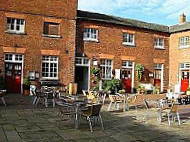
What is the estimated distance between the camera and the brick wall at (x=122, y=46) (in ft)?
63.4

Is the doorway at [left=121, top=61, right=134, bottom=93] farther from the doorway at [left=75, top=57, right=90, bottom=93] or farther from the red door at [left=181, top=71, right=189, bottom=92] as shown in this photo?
the red door at [left=181, top=71, right=189, bottom=92]

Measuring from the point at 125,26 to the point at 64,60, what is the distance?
6351 millimetres

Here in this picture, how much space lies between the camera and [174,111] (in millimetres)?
8984

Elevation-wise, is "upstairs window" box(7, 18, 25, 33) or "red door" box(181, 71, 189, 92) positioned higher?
"upstairs window" box(7, 18, 25, 33)

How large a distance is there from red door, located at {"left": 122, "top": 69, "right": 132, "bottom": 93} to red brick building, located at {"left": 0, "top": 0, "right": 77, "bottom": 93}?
4858 mm

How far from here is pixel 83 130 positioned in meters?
7.38

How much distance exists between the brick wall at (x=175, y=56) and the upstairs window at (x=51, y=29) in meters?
11.4

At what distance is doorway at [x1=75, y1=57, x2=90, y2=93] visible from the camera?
62.8ft

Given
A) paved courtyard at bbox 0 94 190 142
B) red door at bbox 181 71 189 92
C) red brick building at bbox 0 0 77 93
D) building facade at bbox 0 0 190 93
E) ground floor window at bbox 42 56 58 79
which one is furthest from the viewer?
red door at bbox 181 71 189 92

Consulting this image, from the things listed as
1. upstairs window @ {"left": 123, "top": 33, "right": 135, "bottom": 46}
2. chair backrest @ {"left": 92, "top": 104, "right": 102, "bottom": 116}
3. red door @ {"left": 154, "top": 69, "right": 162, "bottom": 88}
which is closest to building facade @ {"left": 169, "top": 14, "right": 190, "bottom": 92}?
red door @ {"left": 154, "top": 69, "right": 162, "bottom": 88}

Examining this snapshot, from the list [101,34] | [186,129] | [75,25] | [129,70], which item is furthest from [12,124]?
[129,70]

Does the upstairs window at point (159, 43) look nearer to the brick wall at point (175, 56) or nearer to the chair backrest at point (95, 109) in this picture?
the brick wall at point (175, 56)

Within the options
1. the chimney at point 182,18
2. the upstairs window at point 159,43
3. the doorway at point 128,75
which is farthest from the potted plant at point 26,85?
the chimney at point 182,18

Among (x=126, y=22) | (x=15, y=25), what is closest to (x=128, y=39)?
(x=126, y=22)
